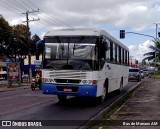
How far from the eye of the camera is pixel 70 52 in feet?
48.8

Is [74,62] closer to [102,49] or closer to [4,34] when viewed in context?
[102,49]

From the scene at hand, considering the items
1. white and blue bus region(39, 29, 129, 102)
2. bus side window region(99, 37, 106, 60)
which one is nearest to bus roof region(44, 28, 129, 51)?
white and blue bus region(39, 29, 129, 102)

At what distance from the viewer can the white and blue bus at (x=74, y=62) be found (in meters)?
14.6

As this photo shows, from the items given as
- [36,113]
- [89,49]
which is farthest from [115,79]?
[36,113]

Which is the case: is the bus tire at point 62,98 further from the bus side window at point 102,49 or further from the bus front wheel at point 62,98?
the bus side window at point 102,49

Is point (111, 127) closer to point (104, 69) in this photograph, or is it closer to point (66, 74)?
point (66, 74)

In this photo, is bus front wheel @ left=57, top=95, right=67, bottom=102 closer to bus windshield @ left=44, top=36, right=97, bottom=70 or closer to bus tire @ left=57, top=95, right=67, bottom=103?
bus tire @ left=57, top=95, right=67, bottom=103

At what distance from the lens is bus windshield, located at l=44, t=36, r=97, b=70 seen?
14688 millimetres

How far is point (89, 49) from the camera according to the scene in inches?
585

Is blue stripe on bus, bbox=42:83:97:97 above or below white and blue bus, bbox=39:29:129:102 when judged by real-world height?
below


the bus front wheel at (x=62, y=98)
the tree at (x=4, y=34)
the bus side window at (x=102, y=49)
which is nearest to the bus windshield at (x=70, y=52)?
the bus side window at (x=102, y=49)

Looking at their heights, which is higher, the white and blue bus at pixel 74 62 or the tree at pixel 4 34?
the tree at pixel 4 34

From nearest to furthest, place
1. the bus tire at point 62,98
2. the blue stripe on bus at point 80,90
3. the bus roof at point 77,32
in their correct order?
the blue stripe on bus at point 80,90
the bus roof at point 77,32
the bus tire at point 62,98

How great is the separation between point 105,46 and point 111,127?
6.38 metres
